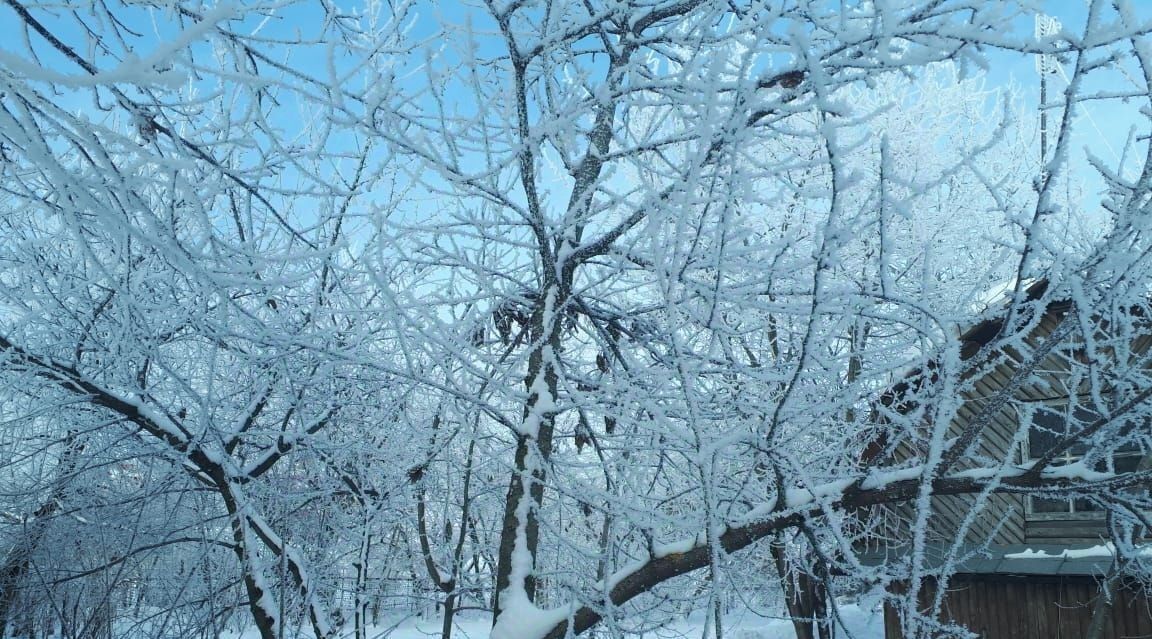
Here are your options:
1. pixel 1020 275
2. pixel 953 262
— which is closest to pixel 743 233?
pixel 1020 275

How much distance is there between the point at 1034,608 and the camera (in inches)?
361

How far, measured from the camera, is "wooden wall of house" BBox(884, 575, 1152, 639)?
28.3ft

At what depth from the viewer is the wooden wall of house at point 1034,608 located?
8617 mm

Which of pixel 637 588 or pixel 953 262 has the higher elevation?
pixel 953 262

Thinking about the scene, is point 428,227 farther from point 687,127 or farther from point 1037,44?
point 1037,44

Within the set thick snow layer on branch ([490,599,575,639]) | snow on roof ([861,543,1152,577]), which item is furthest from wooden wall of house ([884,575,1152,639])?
Result: thick snow layer on branch ([490,599,575,639])

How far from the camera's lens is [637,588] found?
3666mm

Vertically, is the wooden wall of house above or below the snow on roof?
below

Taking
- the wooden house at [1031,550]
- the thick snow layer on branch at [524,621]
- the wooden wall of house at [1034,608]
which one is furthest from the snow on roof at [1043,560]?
the thick snow layer on branch at [524,621]

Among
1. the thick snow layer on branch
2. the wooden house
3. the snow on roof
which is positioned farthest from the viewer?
the wooden house

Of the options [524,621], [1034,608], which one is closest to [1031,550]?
[1034,608]

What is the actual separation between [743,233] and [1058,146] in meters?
1.24

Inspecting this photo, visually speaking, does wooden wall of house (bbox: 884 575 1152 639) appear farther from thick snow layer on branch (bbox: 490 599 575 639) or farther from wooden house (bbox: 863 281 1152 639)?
thick snow layer on branch (bbox: 490 599 575 639)

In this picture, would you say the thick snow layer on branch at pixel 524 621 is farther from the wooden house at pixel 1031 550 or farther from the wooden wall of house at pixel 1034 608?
the wooden wall of house at pixel 1034 608
